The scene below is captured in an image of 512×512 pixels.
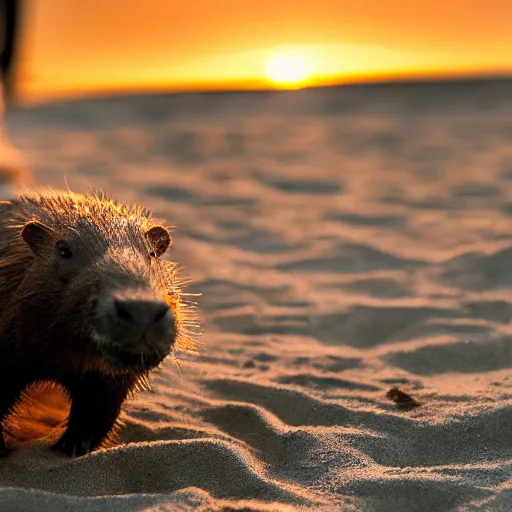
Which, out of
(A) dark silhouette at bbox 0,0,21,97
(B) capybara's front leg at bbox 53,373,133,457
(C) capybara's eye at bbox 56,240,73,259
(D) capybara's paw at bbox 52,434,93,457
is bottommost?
(D) capybara's paw at bbox 52,434,93,457

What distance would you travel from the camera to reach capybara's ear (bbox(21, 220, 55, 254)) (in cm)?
351

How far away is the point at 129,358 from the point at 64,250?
0.56 meters

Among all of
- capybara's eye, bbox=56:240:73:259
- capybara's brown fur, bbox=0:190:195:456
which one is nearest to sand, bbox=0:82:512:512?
capybara's brown fur, bbox=0:190:195:456

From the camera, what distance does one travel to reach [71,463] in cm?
336

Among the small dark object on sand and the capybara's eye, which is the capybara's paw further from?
the small dark object on sand

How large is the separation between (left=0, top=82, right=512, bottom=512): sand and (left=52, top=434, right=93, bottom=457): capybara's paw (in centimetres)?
8

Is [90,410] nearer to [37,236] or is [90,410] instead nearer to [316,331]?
[37,236]

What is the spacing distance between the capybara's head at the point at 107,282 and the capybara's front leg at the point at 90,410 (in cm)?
33

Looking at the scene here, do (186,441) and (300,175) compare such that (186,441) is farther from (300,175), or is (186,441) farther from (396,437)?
(300,175)

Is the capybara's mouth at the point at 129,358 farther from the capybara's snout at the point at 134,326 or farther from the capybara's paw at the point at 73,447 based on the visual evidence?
the capybara's paw at the point at 73,447

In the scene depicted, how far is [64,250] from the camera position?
136 inches

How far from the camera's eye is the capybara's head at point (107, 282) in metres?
3.10

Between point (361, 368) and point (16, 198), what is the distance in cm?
194

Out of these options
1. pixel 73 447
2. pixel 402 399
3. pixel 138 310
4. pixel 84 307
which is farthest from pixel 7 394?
pixel 402 399
